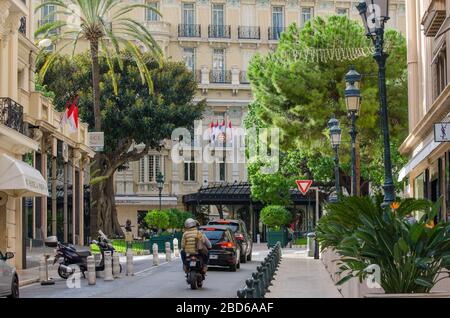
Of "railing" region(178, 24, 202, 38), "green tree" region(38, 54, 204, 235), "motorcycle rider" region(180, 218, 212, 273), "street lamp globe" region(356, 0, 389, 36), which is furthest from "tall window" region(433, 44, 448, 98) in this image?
"railing" region(178, 24, 202, 38)

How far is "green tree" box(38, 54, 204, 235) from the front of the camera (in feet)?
208

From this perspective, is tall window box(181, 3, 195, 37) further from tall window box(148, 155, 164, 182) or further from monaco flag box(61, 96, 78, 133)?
monaco flag box(61, 96, 78, 133)

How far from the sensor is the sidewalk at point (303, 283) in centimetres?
2084

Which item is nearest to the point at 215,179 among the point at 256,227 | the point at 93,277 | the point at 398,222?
the point at 256,227

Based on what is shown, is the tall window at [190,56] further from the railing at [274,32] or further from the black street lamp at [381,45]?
the black street lamp at [381,45]

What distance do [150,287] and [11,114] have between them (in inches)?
380

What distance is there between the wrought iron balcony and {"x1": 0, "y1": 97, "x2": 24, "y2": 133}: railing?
157 feet

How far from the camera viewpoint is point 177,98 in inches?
2579

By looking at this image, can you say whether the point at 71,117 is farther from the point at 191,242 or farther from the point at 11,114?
the point at 191,242

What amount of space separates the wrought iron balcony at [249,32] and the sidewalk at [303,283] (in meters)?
46.5

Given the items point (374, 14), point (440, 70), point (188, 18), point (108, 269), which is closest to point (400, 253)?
point (374, 14)

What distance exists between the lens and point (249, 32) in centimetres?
7894

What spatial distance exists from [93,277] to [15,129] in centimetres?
845

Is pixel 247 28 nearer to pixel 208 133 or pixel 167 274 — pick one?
A: pixel 208 133
